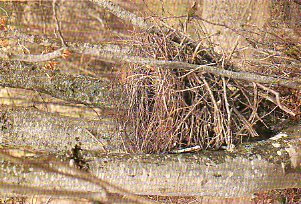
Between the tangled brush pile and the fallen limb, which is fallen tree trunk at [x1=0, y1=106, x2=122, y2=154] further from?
the fallen limb

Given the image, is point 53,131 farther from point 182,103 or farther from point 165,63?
point 165,63

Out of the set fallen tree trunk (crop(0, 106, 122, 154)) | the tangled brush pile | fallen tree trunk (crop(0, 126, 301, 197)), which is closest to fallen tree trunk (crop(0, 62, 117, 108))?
fallen tree trunk (crop(0, 106, 122, 154))

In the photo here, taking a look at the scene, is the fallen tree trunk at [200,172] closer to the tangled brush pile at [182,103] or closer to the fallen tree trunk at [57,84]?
the tangled brush pile at [182,103]

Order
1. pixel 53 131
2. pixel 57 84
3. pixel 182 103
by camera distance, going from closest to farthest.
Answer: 1. pixel 182 103
2. pixel 53 131
3. pixel 57 84

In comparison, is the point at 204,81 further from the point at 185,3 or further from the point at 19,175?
the point at 185,3

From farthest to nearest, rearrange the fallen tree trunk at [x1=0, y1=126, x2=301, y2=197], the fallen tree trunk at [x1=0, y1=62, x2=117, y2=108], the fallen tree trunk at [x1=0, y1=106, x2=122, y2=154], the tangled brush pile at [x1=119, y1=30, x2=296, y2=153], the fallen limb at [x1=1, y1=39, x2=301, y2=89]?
the fallen tree trunk at [x1=0, y1=62, x2=117, y2=108], the fallen tree trunk at [x1=0, y1=106, x2=122, y2=154], the tangled brush pile at [x1=119, y1=30, x2=296, y2=153], the fallen tree trunk at [x1=0, y1=126, x2=301, y2=197], the fallen limb at [x1=1, y1=39, x2=301, y2=89]

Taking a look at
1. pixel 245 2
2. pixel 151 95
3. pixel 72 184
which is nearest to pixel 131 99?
pixel 151 95

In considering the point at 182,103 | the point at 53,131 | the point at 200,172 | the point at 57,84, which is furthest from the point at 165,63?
the point at 57,84

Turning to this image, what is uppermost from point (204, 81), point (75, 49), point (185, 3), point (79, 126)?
point (185, 3)
